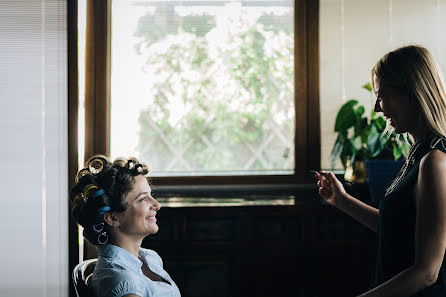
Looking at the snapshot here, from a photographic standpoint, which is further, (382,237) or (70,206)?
(70,206)

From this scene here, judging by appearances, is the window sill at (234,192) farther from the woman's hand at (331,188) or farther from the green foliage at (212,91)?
the woman's hand at (331,188)

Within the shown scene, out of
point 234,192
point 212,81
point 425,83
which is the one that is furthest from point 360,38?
point 425,83

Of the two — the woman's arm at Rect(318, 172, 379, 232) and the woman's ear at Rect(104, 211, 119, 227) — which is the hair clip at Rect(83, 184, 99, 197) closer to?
the woman's ear at Rect(104, 211, 119, 227)

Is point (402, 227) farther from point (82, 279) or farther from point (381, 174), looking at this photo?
point (381, 174)

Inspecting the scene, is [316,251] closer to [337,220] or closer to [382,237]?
[337,220]

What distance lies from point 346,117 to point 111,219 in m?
1.67

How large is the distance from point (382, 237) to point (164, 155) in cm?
185

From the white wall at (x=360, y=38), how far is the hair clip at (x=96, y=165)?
→ 178 centimetres

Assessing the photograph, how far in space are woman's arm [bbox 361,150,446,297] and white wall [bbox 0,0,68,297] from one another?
1596 millimetres

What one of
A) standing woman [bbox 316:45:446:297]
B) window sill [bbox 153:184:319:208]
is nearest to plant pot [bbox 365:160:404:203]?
window sill [bbox 153:184:319:208]

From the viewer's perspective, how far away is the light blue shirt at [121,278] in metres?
1.23

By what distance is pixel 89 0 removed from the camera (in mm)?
2766

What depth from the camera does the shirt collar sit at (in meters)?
1.35

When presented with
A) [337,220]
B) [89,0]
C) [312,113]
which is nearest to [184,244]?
[337,220]
